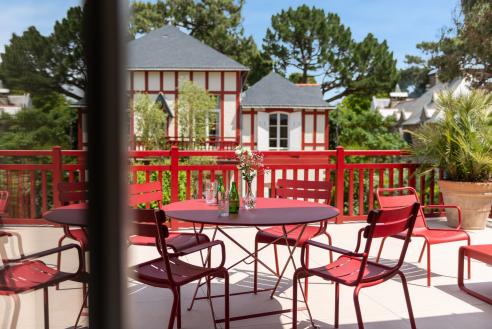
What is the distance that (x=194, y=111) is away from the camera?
19.6 m

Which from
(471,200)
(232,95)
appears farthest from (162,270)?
(232,95)

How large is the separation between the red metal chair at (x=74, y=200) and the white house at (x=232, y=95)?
19.3 meters

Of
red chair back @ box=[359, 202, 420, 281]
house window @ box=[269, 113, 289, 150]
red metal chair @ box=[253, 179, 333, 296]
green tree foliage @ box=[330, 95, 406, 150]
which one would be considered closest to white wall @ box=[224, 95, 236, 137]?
house window @ box=[269, 113, 289, 150]

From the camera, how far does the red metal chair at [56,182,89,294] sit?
Answer: 1.70 ft

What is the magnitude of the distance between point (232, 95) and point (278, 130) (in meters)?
3.06

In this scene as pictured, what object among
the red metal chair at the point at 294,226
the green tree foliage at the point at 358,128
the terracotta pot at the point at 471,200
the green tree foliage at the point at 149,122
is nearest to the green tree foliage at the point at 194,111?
the green tree foliage at the point at 149,122

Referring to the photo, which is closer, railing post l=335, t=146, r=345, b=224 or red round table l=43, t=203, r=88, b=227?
red round table l=43, t=203, r=88, b=227

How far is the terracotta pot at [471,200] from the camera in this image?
19.6 feet

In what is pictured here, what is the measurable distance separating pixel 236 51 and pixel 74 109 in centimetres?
3302

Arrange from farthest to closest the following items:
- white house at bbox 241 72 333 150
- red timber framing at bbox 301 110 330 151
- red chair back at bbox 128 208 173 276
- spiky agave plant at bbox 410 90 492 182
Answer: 1. red timber framing at bbox 301 110 330 151
2. white house at bbox 241 72 333 150
3. spiky agave plant at bbox 410 90 492 182
4. red chair back at bbox 128 208 173 276

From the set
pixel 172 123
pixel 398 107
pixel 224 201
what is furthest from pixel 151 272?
pixel 398 107

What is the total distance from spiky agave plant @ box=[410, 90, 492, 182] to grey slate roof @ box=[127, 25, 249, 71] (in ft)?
47.9

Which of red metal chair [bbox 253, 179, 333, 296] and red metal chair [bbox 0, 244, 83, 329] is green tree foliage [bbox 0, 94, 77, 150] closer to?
red metal chair [bbox 0, 244, 83, 329]

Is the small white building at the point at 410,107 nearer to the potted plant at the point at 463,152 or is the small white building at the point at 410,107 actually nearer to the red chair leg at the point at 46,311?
the potted plant at the point at 463,152
